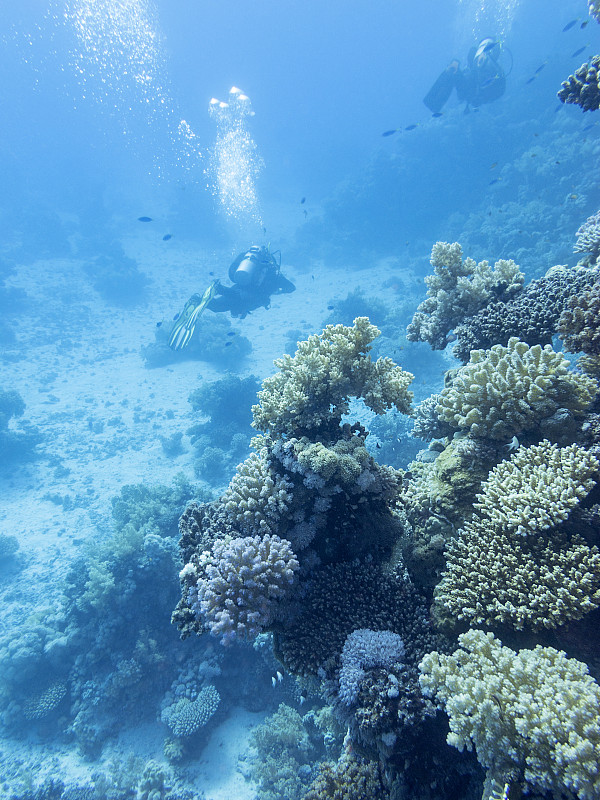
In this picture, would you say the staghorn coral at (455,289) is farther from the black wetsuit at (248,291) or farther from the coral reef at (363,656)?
the black wetsuit at (248,291)

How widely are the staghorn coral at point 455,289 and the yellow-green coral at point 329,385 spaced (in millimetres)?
2398

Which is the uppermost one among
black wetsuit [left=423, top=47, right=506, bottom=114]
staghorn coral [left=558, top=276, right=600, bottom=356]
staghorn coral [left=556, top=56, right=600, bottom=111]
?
black wetsuit [left=423, top=47, right=506, bottom=114]

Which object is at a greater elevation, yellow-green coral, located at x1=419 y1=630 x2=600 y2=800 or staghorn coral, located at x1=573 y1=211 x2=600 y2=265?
staghorn coral, located at x1=573 y1=211 x2=600 y2=265

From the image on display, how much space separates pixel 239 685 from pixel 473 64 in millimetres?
38587

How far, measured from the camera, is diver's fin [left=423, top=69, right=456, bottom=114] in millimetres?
27913

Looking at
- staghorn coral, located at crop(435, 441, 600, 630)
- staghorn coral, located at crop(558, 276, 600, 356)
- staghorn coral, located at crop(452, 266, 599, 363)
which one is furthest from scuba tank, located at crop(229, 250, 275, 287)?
staghorn coral, located at crop(435, 441, 600, 630)

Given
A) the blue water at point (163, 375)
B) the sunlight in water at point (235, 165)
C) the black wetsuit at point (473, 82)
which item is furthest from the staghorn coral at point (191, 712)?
the sunlight in water at point (235, 165)

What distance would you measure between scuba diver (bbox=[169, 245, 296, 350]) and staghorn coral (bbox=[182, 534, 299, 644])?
11.6 meters

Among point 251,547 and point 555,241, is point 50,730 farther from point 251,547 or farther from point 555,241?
point 555,241

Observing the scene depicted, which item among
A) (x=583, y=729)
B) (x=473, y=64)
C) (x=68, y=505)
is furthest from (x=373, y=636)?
(x=473, y=64)

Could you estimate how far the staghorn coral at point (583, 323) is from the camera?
13.3 ft

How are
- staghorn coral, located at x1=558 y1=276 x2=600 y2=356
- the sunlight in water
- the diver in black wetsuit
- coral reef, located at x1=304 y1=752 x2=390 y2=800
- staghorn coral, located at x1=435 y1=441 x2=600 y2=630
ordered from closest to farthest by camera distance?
staghorn coral, located at x1=435 y1=441 x2=600 y2=630
coral reef, located at x1=304 y1=752 x2=390 y2=800
staghorn coral, located at x1=558 y1=276 x2=600 y2=356
the diver in black wetsuit
the sunlight in water

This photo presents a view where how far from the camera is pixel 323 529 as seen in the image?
4223mm

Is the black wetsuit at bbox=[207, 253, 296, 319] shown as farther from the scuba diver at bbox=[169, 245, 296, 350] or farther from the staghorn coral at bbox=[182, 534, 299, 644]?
the staghorn coral at bbox=[182, 534, 299, 644]
